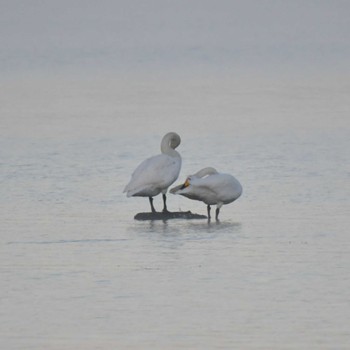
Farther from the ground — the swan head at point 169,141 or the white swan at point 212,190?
the swan head at point 169,141

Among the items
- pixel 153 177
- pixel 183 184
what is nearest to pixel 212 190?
pixel 183 184

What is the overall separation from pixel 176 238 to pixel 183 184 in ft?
5.41

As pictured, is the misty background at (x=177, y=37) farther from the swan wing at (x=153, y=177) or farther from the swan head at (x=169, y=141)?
the swan wing at (x=153, y=177)

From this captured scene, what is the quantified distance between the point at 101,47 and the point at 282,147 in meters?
20.8

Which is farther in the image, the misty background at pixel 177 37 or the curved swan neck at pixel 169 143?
the misty background at pixel 177 37

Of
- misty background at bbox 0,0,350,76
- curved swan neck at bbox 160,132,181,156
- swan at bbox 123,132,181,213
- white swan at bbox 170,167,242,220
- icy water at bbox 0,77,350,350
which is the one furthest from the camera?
misty background at bbox 0,0,350,76

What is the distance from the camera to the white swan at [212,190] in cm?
1352

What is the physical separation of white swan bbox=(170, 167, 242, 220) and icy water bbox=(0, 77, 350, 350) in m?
0.20

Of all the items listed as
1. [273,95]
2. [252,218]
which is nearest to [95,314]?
[252,218]

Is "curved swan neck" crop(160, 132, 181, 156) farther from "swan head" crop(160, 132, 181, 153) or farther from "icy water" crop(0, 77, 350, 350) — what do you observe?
"icy water" crop(0, 77, 350, 350)

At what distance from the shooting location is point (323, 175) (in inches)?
642

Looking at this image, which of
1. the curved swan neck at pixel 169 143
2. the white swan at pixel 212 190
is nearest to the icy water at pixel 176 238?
the white swan at pixel 212 190

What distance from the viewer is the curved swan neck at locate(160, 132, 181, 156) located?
14805 mm

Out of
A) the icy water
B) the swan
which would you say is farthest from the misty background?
the swan
